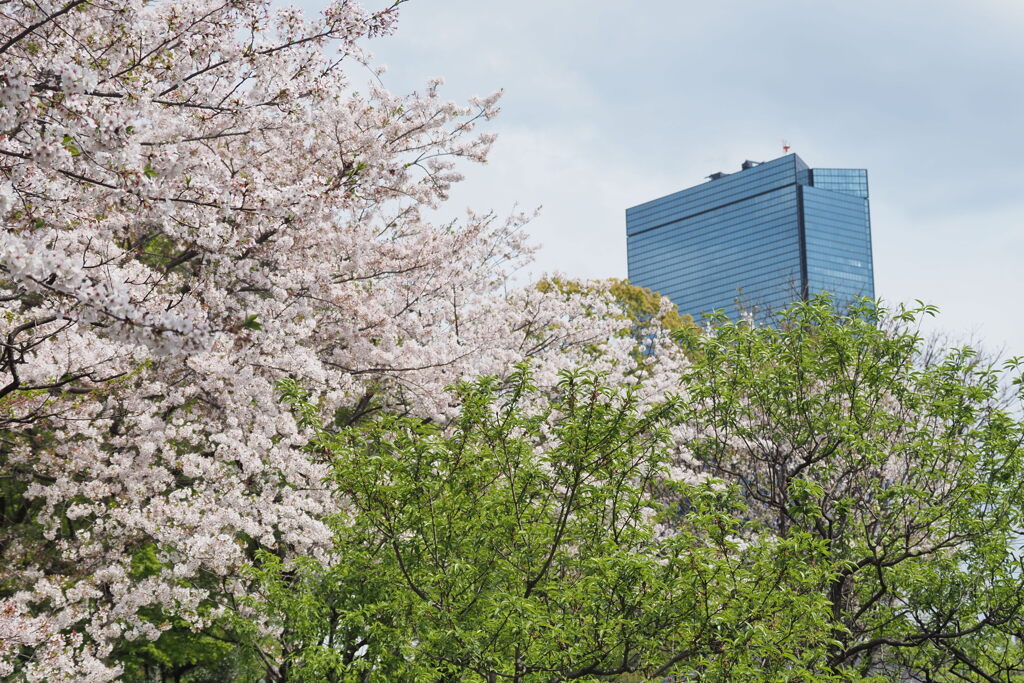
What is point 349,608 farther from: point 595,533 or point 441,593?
point 595,533

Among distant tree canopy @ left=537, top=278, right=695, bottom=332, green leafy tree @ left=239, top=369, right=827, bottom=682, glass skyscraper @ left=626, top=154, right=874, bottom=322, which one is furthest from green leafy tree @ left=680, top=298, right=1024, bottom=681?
glass skyscraper @ left=626, top=154, right=874, bottom=322

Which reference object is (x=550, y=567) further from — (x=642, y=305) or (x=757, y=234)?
(x=757, y=234)

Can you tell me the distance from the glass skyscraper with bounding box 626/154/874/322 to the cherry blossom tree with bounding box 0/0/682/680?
102733 mm

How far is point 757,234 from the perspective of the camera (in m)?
124

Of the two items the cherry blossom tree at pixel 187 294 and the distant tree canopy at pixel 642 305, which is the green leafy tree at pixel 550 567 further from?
the distant tree canopy at pixel 642 305

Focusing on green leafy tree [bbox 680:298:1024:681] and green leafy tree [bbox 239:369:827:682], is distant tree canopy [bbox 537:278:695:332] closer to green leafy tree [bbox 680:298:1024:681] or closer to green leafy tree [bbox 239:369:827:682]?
green leafy tree [bbox 680:298:1024:681]

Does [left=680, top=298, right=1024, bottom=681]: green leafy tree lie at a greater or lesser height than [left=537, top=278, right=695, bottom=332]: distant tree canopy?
lesser

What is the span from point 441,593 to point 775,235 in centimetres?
12270

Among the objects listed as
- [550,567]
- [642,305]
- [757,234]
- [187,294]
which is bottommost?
[550,567]

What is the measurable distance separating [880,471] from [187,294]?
743 centimetres

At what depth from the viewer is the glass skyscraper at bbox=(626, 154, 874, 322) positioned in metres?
120

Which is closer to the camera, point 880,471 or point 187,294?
point 187,294

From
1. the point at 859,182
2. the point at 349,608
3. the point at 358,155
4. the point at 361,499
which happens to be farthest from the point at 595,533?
the point at 859,182

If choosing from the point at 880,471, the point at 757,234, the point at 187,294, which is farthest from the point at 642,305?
the point at 757,234
